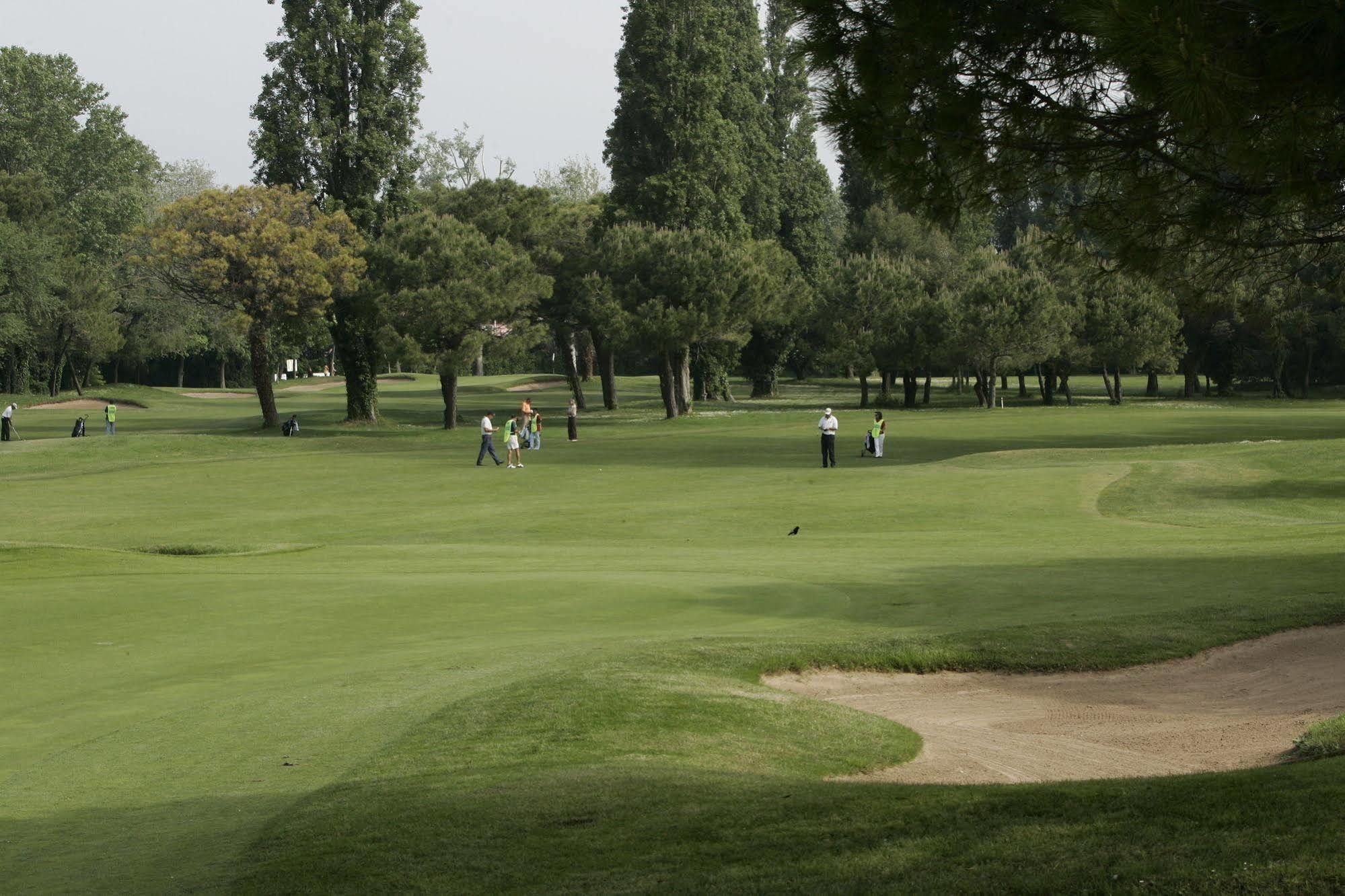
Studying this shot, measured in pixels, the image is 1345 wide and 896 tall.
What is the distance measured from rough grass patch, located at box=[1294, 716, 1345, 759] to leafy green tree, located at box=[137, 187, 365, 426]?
55.7 metres

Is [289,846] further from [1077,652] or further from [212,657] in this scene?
[1077,652]

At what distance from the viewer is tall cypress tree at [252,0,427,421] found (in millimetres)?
64812

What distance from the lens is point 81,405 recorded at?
89.4 meters

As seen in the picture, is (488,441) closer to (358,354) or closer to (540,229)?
(358,354)

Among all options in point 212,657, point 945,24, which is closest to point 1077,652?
point 945,24

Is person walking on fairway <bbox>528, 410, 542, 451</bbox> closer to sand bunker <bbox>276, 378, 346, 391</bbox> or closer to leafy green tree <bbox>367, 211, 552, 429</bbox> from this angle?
leafy green tree <bbox>367, 211, 552, 429</bbox>

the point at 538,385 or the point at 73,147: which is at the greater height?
the point at 73,147

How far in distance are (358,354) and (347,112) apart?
12069 mm

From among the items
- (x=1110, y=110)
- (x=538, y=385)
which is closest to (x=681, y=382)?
(x=538, y=385)

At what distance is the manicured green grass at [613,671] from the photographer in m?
6.36

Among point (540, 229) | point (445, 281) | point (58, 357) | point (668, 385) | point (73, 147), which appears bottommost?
point (668, 385)

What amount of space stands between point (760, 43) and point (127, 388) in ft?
173

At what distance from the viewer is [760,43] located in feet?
304

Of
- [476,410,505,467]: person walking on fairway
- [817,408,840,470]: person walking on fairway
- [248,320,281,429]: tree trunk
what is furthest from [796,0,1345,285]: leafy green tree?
[248,320,281,429]: tree trunk
